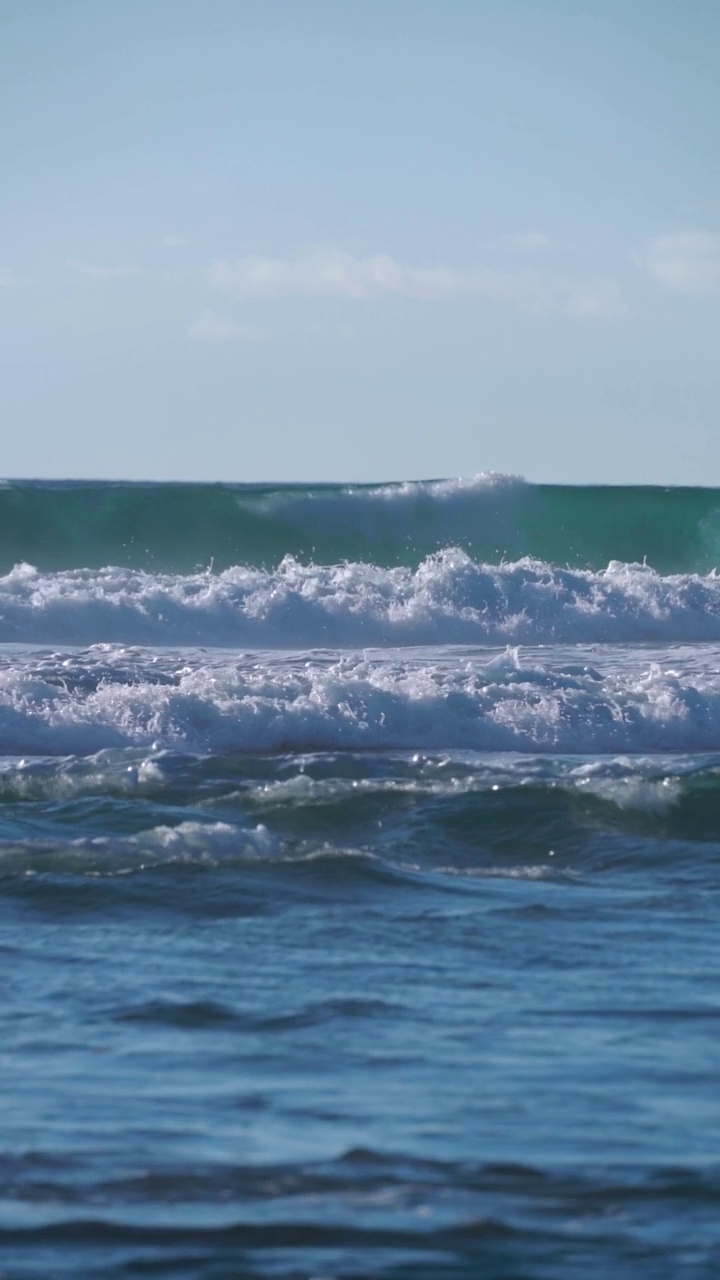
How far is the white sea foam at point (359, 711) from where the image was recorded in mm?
10203

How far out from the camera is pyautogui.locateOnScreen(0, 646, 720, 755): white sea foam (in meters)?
10.2

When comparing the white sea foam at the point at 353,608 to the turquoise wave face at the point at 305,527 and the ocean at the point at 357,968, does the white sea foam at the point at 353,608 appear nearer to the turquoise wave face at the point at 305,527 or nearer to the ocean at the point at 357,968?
the ocean at the point at 357,968

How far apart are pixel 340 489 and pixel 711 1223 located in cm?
2146

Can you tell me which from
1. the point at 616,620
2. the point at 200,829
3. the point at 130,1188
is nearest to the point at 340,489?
the point at 616,620

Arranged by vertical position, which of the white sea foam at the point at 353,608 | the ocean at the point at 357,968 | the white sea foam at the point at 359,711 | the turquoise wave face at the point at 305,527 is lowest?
the ocean at the point at 357,968

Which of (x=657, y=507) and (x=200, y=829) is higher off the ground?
(x=657, y=507)

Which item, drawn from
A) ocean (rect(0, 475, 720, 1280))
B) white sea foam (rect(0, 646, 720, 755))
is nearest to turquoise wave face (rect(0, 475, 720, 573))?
ocean (rect(0, 475, 720, 1280))

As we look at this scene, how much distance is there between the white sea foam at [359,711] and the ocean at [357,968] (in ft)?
0.09

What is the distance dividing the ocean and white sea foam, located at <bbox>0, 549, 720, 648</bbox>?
3.40 meters

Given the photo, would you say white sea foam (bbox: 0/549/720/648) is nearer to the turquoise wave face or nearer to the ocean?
the ocean

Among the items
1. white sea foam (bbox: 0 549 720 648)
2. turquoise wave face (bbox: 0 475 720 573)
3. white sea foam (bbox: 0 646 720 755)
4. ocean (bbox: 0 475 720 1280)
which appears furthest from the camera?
turquoise wave face (bbox: 0 475 720 573)

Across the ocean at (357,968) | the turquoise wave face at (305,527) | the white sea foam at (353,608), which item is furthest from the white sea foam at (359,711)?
the turquoise wave face at (305,527)

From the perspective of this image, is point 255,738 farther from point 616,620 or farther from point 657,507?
point 657,507

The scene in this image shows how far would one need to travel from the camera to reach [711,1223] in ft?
10.7
